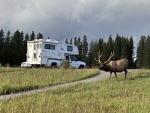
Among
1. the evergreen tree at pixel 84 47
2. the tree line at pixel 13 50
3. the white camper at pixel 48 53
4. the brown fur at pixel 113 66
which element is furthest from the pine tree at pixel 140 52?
the brown fur at pixel 113 66

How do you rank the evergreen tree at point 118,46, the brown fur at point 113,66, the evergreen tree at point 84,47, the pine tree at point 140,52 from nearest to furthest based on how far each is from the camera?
the brown fur at point 113,66 → the pine tree at point 140,52 → the evergreen tree at point 118,46 → the evergreen tree at point 84,47

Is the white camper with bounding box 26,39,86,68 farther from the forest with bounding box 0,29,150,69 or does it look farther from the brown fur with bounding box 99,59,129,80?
the forest with bounding box 0,29,150,69

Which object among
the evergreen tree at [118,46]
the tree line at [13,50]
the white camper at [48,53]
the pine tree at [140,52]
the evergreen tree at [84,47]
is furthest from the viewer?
the evergreen tree at [84,47]

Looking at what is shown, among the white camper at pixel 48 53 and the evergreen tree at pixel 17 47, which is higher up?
the evergreen tree at pixel 17 47

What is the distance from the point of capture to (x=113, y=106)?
10211mm

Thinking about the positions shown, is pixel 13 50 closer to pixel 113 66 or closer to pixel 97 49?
pixel 97 49

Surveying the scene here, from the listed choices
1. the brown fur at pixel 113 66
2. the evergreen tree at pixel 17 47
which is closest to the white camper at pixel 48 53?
the brown fur at pixel 113 66

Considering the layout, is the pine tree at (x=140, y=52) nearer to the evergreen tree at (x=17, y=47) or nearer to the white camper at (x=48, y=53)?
the evergreen tree at (x=17, y=47)

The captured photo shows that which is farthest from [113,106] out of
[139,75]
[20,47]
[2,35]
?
[2,35]

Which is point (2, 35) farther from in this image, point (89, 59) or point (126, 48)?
point (126, 48)

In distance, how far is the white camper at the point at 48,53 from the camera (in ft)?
125

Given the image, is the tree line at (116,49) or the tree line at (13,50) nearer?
the tree line at (13,50)

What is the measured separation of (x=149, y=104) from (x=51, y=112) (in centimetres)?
377

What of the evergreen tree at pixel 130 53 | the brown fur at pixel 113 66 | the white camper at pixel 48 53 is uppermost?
the evergreen tree at pixel 130 53
